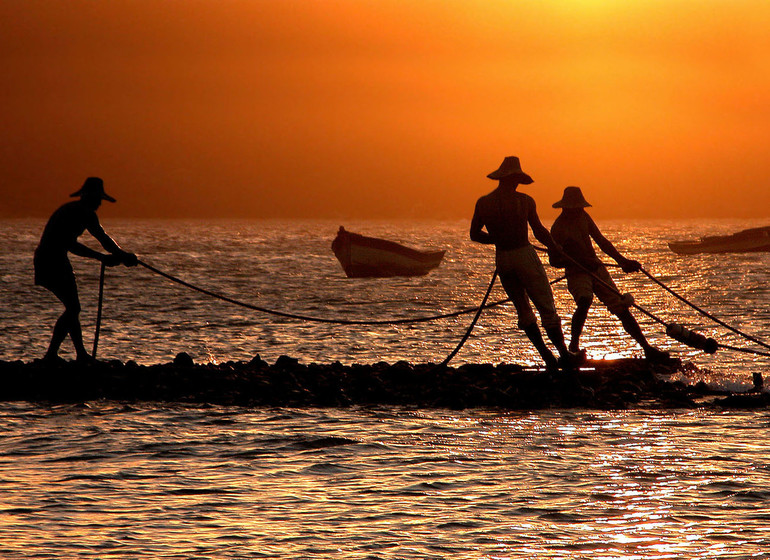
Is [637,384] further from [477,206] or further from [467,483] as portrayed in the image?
[467,483]

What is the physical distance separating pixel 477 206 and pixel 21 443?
593 cm

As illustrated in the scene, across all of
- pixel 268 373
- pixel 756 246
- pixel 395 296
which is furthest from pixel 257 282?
pixel 268 373

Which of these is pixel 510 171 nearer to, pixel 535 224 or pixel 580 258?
pixel 535 224

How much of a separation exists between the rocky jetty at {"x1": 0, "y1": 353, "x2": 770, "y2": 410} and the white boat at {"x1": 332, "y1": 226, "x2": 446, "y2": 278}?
3273 cm

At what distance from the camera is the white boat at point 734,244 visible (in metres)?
65.2

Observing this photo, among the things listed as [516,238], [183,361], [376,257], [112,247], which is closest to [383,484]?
[516,238]

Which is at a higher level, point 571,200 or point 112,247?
point 571,200

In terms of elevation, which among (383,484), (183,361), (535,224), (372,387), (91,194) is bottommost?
(383,484)

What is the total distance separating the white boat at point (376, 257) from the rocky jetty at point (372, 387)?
32.7 m

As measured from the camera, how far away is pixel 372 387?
13.7 m

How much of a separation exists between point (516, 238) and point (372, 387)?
105 inches

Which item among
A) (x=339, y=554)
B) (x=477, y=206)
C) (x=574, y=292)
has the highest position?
(x=477, y=206)

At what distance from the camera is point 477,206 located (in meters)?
13.1

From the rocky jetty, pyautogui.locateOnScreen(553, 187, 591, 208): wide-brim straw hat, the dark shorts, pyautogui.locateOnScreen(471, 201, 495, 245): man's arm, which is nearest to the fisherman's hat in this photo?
the dark shorts
